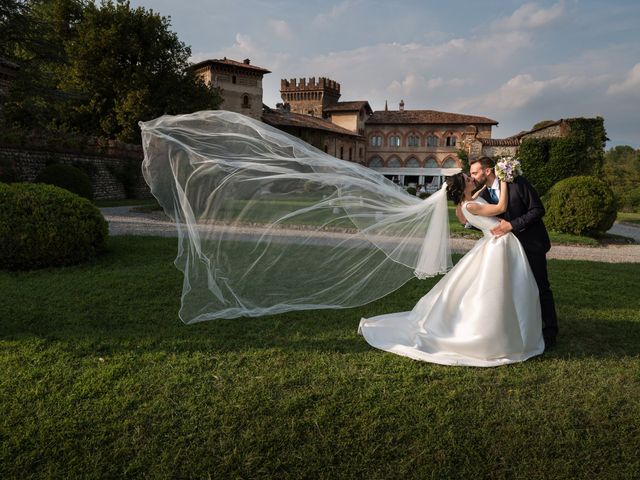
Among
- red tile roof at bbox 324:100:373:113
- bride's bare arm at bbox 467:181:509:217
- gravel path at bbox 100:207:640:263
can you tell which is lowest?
gravel path at bbox 100:207:640:263

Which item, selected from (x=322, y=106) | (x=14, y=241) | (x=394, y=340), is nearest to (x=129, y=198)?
(x=14, y=241)

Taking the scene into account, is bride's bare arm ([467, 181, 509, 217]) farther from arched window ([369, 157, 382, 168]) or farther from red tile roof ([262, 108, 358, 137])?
arched window ([369, 157, 382, 168])

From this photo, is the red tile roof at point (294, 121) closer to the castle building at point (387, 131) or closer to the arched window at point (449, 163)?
the castle building at point (387, 131)

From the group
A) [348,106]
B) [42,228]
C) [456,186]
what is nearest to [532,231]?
[456,186]

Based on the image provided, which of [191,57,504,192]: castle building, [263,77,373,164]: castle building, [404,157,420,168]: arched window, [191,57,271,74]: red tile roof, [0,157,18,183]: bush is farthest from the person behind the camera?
[404,157,420,168]: arched window

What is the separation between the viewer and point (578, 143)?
27.3 m

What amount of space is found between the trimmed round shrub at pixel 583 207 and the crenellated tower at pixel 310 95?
51.2 meters

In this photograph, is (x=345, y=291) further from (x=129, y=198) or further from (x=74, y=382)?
(x=129, y=198)

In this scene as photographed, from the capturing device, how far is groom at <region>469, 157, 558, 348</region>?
4.36 meters

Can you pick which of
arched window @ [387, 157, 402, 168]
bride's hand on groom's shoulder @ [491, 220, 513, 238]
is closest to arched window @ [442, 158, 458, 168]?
arched window @ [387, 157, 402, 168]

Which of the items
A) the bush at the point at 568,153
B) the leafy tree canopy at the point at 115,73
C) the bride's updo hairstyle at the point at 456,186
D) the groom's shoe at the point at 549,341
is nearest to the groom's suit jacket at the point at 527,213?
the bride's updo hairstyle at the point at 456,186

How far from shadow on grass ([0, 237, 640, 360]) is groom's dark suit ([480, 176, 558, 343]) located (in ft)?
1.31

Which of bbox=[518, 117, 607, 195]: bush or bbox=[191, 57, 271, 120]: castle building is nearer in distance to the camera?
bbox=[518, 117, 607, 195]: bush

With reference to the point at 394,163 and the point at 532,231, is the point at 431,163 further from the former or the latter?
the point at 532,231
